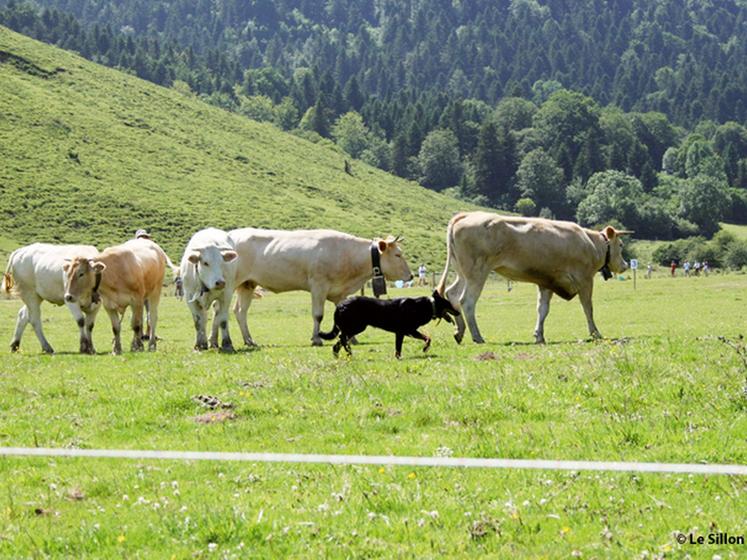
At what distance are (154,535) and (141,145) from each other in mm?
130316

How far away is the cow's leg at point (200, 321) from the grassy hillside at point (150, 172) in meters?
76.0

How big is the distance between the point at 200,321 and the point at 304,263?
3.93 meters

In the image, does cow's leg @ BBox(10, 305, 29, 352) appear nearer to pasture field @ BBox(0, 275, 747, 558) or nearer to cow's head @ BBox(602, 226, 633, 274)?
pasture field @ BBox(0, 275, 747, 558)

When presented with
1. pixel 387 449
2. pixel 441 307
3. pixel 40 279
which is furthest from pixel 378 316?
pixel 40 279

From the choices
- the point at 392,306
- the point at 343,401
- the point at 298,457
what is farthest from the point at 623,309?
the point at 298,457

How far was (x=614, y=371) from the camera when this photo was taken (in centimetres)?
1301

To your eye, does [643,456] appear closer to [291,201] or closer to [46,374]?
[46,374]

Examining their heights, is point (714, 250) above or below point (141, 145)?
below

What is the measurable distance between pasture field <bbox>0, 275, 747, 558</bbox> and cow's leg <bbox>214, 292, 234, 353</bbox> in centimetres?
269

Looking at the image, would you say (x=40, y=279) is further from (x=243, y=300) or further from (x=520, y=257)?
(x=520, y=257)

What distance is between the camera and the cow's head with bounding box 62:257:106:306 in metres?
21.2

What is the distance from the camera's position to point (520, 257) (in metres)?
21.9

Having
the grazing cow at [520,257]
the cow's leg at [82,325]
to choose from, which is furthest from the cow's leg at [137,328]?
the grazing cow at [520,257]

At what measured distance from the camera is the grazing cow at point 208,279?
20.7 m
